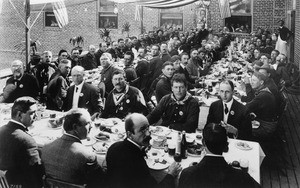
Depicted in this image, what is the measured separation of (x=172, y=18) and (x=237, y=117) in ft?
43.1

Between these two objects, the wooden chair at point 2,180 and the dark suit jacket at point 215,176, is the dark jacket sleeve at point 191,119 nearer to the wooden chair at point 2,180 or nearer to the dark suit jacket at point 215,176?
the dark suit jacket at point 215,176

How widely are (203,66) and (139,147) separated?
5668 mm

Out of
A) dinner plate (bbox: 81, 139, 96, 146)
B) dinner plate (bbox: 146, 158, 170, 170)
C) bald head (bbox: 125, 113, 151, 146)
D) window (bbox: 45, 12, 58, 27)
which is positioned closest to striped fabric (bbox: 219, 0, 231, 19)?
dinner plate (bbox: 81, 139, 96, 146)

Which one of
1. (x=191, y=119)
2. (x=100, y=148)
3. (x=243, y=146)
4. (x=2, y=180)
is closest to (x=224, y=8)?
(x=191, y=119)

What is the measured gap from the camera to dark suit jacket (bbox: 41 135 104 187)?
2.43 meters

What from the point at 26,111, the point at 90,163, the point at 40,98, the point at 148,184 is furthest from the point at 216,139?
the point at 40,98

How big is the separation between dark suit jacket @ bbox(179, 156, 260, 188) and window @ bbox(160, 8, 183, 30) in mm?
14165

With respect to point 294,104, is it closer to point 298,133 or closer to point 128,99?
point 298,133

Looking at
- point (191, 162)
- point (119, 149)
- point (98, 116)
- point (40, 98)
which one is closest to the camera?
point (119, 149)

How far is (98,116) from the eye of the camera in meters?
4.19

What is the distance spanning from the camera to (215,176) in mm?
2100

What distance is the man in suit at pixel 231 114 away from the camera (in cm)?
375

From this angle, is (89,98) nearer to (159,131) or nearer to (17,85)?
(17,85)

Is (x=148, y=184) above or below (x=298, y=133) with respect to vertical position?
above
